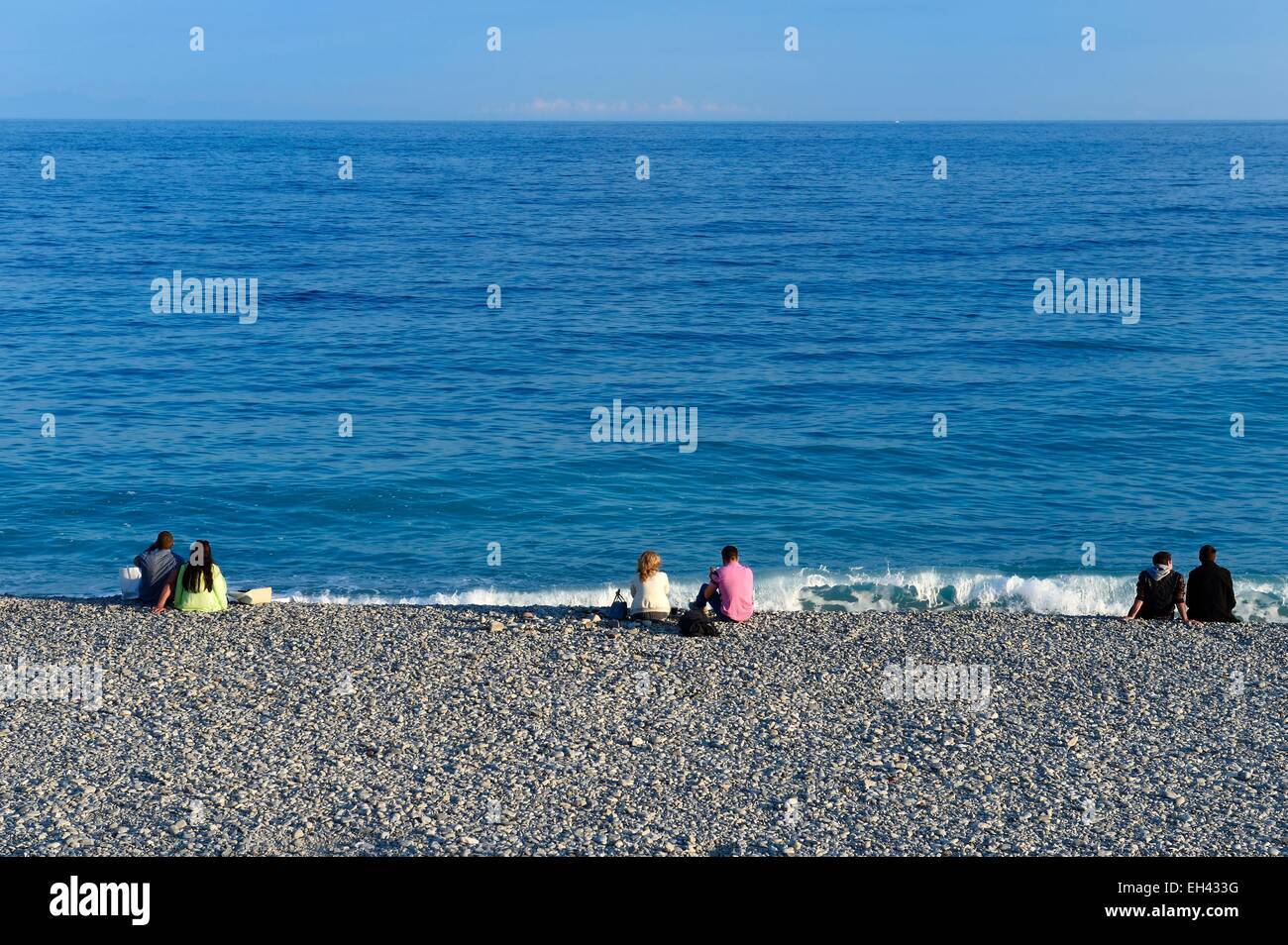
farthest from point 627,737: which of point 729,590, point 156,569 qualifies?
point 156,569

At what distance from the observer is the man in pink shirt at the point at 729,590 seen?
16.9 meters

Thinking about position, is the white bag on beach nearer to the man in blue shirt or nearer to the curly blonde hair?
the man in blue shirt

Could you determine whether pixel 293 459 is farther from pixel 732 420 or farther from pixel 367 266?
pixel 367 266

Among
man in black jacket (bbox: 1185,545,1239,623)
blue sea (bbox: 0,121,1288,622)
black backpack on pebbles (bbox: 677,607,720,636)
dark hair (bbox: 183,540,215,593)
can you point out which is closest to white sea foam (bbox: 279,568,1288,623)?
blue sea (bbox: 0,121,1288,622)

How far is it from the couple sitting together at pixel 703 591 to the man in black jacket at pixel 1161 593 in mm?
5838

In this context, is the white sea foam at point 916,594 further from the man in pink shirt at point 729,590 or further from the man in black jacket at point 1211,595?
the man in pink shirt at point 729,590

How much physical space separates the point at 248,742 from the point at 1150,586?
1260 cm

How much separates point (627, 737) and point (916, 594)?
29.9ft

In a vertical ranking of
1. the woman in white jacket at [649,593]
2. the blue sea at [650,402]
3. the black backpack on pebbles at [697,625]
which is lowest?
the black backpack on pebbles at [697,625]

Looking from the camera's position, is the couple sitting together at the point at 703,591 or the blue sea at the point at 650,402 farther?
the blue sea at the point at 650,402

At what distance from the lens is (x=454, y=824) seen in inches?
438

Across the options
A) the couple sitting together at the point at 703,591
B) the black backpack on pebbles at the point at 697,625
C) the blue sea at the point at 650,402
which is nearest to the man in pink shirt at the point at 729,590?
the couple sitting together at the point at 703,591

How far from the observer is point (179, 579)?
17281 mm

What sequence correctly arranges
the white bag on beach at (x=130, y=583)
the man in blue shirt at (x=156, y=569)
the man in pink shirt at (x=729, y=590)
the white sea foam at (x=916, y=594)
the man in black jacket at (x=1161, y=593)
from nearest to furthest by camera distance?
the man in pink shirt at (x=729, y=590) → the man in blue shirt at (x=156, y=569) → the man in black jacket at (x=1161, y=593) → the white bag on beach at (x=130, y=583) → the white sea foam at (x=916, y=594)
